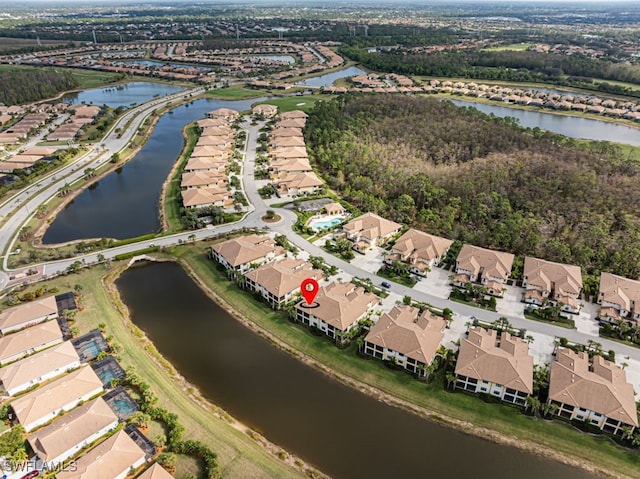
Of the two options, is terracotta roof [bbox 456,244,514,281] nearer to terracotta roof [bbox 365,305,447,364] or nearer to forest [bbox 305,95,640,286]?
forest [bbox 305,95,640,286]

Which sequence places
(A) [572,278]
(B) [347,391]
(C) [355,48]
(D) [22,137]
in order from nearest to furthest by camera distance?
(B) [347,391]
(A) [572,278]
(D) [22,137]
(C) [355,48]

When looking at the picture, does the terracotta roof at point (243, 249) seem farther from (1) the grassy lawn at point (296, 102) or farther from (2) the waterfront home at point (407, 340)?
(1) the grassy lawn at point (296, 102)

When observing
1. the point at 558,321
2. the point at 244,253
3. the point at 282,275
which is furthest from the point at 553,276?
the point at 244,253

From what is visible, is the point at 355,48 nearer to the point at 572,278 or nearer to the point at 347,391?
the point at 572,278

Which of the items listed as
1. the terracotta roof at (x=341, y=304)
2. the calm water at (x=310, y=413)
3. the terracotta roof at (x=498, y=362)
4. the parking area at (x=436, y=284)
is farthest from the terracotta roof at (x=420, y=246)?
the calm water at (x=310, y=413)

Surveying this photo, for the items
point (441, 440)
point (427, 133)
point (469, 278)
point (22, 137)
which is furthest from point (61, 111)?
point (441, 440)

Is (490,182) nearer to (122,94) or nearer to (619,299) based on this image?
(619,299)
